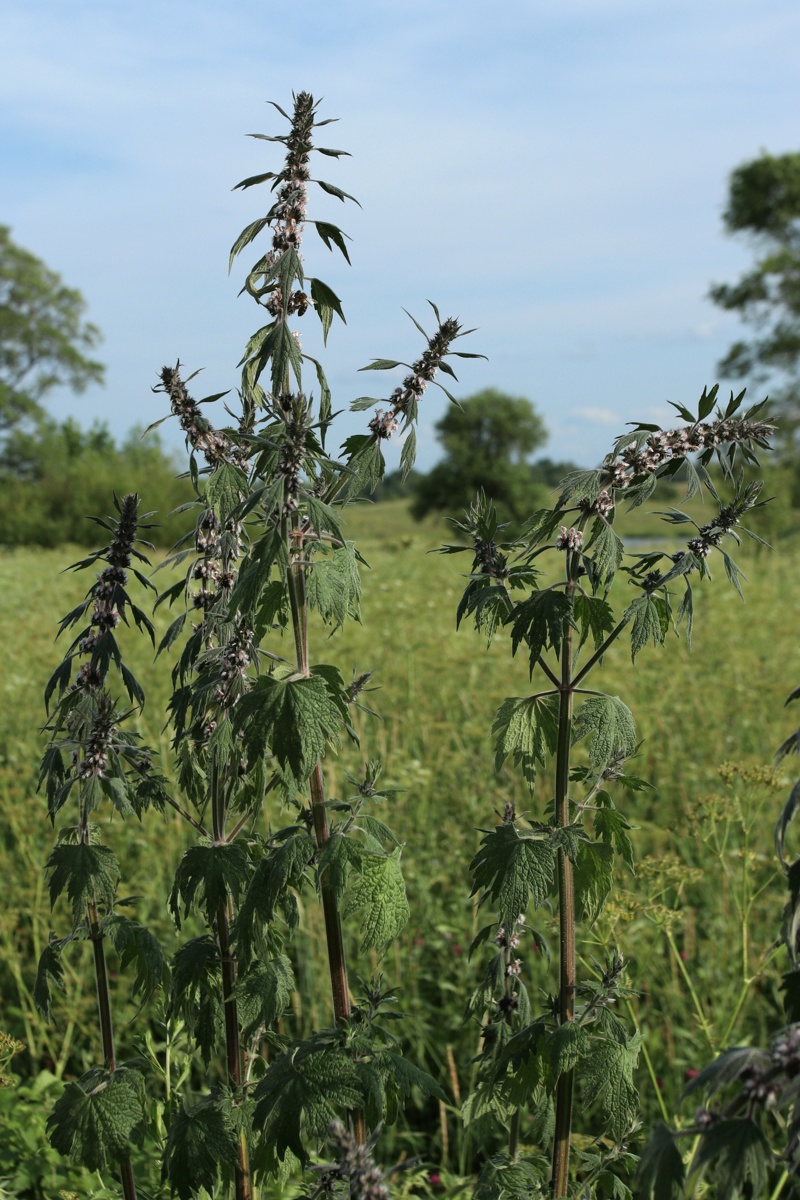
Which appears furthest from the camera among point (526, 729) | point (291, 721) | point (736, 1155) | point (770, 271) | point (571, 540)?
point (770, 271)

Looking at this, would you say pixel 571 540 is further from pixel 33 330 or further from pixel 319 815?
pixel 33 330

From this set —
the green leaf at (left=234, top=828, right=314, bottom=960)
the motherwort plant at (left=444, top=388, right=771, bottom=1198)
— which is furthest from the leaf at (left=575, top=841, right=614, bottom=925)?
the green leaf at (left=234, top=828, right=314, bottom=960)

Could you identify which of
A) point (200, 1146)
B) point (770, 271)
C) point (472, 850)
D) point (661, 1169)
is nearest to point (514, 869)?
point (661, 1169)

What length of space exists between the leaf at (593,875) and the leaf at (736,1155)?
756mm

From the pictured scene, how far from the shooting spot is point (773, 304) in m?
32.5

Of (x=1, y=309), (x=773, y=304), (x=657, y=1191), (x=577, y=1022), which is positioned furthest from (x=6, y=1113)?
(x=1, y=309)

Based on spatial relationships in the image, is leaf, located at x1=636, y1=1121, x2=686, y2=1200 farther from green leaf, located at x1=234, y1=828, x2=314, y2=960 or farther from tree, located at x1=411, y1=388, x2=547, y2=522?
tree, located at x1=411, y1=388, x2=547, y2=522

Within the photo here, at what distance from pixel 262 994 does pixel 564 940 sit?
1.82 feet

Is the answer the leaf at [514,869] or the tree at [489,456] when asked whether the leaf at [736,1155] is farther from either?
the tree at [489,456]

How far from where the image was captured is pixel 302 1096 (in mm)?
1628

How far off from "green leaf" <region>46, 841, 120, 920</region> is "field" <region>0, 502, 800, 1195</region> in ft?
1.86

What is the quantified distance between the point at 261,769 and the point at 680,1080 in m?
2.21

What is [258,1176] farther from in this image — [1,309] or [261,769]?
[1,309]

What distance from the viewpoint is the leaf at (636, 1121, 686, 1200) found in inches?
41.6
